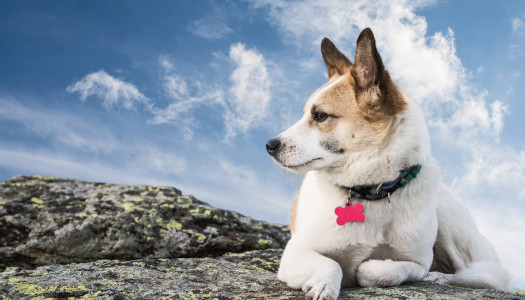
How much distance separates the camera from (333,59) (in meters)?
5.27

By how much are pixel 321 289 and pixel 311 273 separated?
36 centimetres

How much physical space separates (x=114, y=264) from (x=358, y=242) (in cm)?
252

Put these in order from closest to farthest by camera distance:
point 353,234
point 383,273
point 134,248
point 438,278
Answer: point 383,273 < point 353,234 < point 438,278 < point 134,248

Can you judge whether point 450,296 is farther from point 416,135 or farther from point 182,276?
point 182,276

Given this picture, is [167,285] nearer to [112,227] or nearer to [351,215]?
[351,215]

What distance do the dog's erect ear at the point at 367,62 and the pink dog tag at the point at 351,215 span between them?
1.19 metres

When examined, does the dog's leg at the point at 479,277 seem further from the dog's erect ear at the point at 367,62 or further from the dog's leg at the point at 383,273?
the dog's erect ear at the point at 367,62

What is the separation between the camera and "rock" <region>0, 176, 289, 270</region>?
5.76 metres

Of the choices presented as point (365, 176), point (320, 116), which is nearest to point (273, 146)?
point (320, 116)

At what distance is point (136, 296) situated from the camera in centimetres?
328

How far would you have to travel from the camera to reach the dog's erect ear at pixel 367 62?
3992mm

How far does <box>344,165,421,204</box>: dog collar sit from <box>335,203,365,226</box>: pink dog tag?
0.35 feet

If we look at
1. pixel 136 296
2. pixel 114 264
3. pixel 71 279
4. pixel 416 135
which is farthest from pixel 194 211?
pixel 416 135

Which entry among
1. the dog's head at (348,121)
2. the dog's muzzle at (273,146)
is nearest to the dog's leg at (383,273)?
the dog's head at (348,121)
